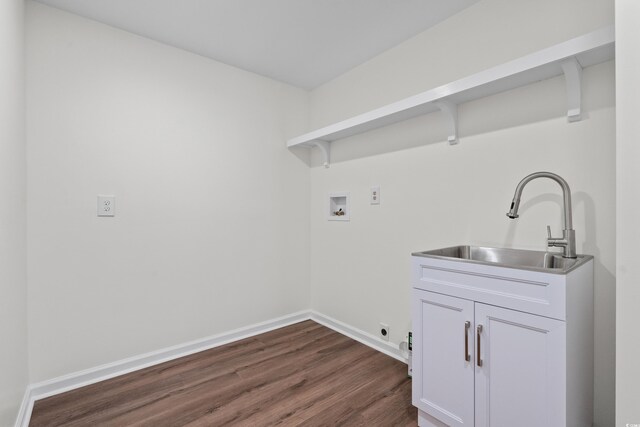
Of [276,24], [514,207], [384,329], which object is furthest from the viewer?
[384,329]

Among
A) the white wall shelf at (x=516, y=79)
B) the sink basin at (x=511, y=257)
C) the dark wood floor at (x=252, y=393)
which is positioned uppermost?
the white wall shelf at (x=516, y=79)

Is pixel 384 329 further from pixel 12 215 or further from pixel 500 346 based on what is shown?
pixel 12 215

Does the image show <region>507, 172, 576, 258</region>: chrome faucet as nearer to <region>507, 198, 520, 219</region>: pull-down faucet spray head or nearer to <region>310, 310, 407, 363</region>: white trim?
<region>507, 198, 520, 219</region>: pull-down faucet spray head

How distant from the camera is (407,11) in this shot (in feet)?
6.26

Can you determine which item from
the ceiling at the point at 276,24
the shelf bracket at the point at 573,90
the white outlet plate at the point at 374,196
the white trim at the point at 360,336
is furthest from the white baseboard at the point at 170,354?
the ceiling at the point at 276,24

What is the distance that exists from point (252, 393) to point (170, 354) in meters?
0.83

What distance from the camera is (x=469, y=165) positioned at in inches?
73.4

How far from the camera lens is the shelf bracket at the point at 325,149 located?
2830 mm

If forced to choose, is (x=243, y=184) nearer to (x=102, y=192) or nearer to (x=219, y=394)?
(x=102, y=192)

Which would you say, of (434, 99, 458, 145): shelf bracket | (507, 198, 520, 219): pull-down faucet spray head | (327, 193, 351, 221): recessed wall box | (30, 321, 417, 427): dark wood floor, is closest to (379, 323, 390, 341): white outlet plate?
(30, 321, 417, 427): dark wood floor

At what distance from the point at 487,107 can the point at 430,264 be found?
39.3 inches

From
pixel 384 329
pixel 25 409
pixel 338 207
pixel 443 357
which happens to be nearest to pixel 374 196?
pixel 338 207

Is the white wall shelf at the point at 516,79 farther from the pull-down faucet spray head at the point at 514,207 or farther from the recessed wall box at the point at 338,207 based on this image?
the recessed wall box at the point at 338,207

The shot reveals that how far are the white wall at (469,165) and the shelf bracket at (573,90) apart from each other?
0.03m
